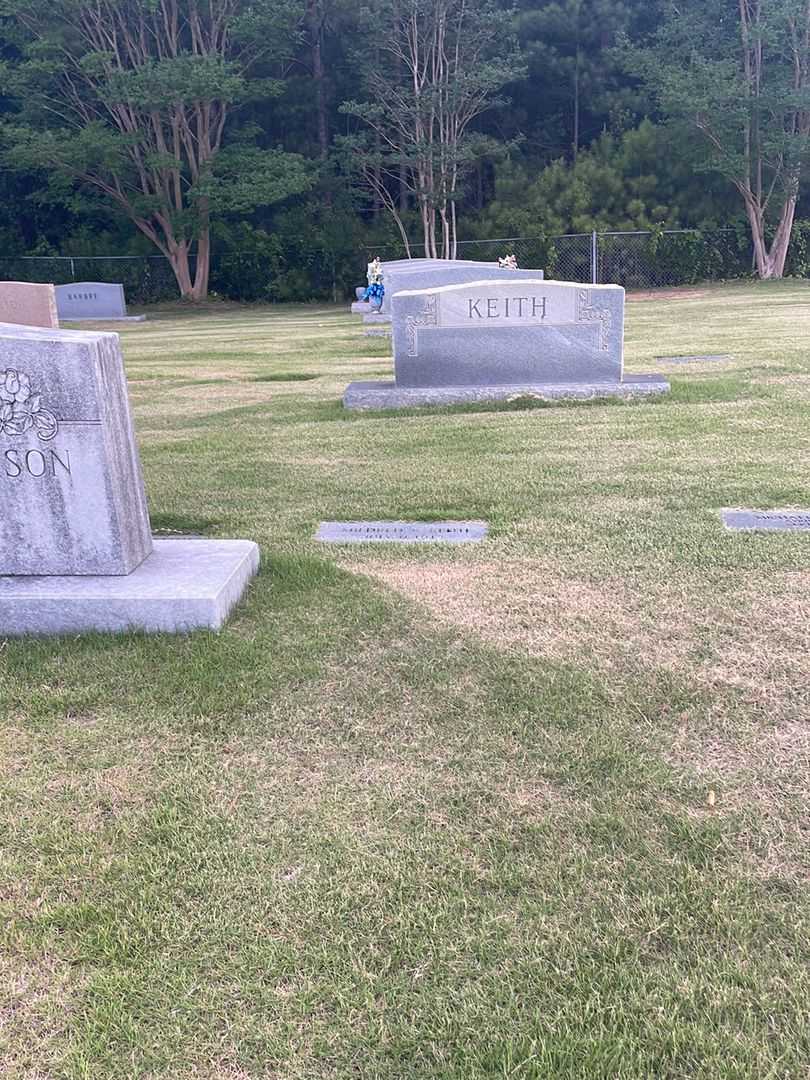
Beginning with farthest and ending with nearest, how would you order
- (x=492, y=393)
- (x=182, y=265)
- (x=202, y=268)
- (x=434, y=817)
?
(x=202, y=268)
(x=182, y=265)
(x=492, y=393)
(x=434, y=817)

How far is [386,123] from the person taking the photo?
28.7m

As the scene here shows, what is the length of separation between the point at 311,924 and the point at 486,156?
30766 mm

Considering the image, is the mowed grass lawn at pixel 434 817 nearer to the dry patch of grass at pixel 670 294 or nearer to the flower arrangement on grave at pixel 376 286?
the flower arrangement on grave at pixel 376 286

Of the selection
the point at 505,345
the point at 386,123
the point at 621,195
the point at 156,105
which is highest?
the point at 156,105

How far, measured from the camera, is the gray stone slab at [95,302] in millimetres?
25016

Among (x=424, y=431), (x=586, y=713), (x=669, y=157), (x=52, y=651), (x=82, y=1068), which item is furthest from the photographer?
(x=669, y=157)

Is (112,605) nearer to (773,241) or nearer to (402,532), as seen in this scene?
(402,532)

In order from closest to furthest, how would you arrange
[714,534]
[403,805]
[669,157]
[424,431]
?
1. [403,805]
2. [714,534]
3. [424,431]
4. [669,157]

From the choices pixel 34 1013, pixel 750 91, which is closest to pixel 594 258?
pixel 750 91

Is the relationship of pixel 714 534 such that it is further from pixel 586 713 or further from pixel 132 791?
pixel 132 791

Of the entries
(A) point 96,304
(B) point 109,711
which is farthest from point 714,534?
(A) point 96,304

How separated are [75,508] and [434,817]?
2.03m

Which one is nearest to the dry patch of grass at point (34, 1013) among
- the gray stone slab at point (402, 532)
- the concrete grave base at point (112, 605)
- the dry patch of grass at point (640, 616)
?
the concrete grave base at point (112, 605)

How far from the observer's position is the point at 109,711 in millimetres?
3021
